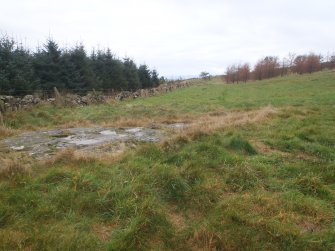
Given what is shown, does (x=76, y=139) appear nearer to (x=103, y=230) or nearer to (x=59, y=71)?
(x=103, y=230)

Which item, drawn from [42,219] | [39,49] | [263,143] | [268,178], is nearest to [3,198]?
[42,219]

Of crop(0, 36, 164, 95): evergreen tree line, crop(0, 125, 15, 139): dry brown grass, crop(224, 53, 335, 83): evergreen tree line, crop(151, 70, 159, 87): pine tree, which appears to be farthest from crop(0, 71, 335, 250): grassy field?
crop(224, 53, 335, 83): evergreen tree line

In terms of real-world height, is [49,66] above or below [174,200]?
above

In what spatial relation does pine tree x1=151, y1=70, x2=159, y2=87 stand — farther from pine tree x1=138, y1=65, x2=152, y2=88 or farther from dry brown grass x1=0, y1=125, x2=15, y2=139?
dry brown grass x1=0, y1=125, x2=15, y2=139

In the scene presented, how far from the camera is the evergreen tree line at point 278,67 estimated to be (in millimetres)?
68562

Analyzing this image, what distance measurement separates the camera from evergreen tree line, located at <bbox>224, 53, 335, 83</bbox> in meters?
68.6

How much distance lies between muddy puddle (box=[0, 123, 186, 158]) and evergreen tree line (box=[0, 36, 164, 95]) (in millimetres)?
8775

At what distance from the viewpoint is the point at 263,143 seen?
24.3 ft

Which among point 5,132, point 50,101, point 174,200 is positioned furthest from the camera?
point 50,101

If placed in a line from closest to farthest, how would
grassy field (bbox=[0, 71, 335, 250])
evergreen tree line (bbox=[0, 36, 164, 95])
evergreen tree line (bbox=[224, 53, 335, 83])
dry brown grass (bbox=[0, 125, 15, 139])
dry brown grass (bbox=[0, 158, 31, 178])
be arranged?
1. grassy field (bbox=[0, 71, 335, 250])
2. dry brown grass (bbox=[0, 158, 31, 178])
3. dry brown grass (bbox=[0, 125, 15, 139])
4. evergreen tree line (bbox=[0, 36, 164, 95])
5. evergreen tree line (bbox=[224, 53, 335, 83])

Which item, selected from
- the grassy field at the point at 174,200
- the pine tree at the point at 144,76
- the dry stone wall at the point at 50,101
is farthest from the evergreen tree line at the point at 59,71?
the grassy field at the point at 174,200

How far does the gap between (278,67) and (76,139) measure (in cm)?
7406

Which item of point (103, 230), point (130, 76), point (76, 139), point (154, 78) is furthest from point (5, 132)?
point (154, 78)

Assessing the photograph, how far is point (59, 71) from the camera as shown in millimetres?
22484
